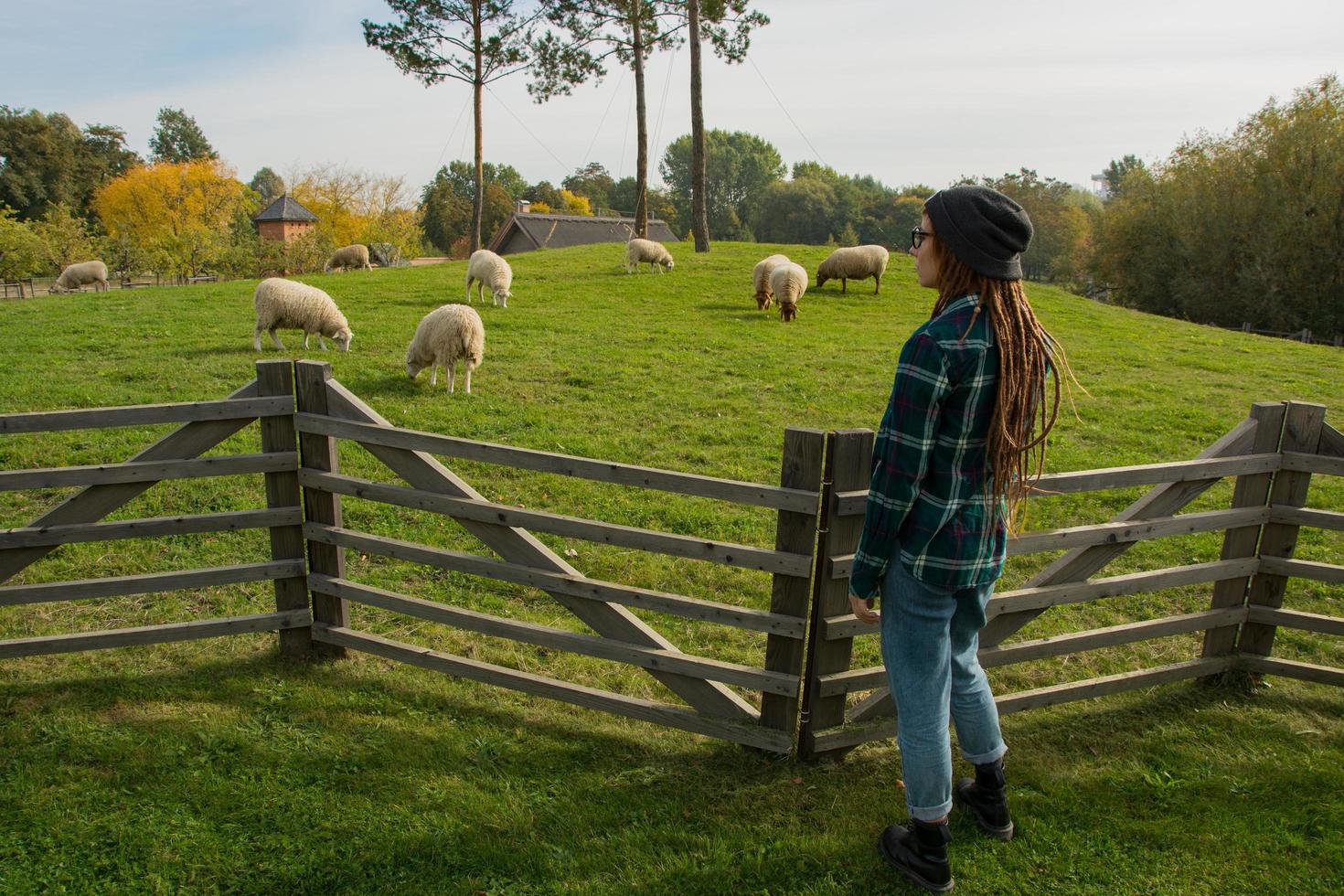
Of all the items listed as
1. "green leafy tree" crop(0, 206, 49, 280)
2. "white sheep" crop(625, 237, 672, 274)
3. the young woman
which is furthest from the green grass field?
"green leafy tree" crop(0, 206, 49, 280)

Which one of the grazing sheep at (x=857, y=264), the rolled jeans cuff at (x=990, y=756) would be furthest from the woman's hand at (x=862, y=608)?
the grazing sheep at (x=857, y=264)

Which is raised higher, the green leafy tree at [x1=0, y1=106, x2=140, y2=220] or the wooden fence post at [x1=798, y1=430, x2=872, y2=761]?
the green leafy tree at [x1=0, y1=106, x2=140, y2=220]

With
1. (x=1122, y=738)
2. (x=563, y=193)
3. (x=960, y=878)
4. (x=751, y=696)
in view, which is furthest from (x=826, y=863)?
(x=563, y=193)

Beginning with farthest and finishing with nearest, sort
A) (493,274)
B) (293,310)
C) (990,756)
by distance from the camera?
(493,274) < (293,310) < (990,756)

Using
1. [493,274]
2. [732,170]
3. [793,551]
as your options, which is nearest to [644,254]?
[493,274]

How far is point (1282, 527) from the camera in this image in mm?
4594

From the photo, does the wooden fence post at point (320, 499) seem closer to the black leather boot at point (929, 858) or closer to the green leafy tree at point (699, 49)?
the black leather boot at point (929, 858)

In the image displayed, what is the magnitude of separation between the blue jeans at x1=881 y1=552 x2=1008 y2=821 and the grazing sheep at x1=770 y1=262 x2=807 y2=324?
1454cm

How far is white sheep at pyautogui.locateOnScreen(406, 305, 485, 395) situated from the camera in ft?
35.1

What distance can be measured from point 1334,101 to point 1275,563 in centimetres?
4005

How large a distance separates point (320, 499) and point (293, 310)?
9771 millimetres

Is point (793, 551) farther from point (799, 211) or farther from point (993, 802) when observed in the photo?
point (799, 211)

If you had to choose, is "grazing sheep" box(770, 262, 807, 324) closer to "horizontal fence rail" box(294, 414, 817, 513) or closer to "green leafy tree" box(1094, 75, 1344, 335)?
"horizontal fence rail" box(294, 414, 817, 513)

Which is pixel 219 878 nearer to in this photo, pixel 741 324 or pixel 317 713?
pixel 317 713
